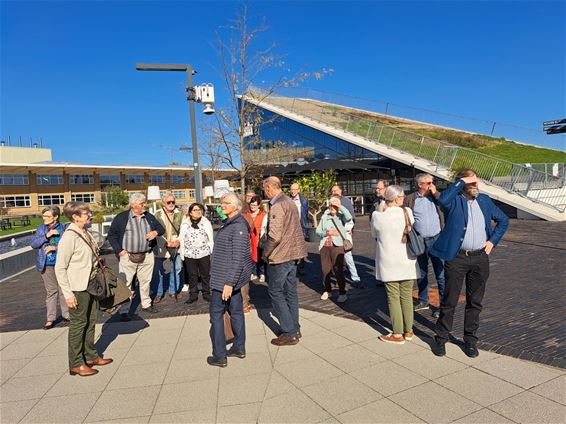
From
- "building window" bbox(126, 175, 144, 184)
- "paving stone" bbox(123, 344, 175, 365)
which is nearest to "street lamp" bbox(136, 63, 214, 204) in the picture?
"paving stone" bbox(123, 344, 175, 365)

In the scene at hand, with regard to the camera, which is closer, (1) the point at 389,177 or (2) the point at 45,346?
(2) the point at 45,346

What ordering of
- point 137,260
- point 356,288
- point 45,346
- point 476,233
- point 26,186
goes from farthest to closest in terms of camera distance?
point 26,186 < point 356,288 < point 137,260 < point 45,346 < point 476,233

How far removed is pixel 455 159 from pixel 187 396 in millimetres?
19418

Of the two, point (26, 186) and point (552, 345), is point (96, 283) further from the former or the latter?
point (26, 186)

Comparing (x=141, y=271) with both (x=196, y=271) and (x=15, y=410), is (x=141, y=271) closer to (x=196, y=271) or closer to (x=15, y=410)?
(x=196, y=271)

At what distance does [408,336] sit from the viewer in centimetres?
421

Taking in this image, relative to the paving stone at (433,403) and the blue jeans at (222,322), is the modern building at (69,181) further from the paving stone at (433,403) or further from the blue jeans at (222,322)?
the paving stone at (433,403)

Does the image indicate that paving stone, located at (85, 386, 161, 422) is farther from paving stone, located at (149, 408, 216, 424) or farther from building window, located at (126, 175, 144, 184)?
building window, located at (126, 175, 144, 184)

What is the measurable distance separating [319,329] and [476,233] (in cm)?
221

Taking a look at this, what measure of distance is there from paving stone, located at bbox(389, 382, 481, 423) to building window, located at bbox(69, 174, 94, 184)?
55.2 m

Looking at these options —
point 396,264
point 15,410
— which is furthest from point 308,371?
point 15,410

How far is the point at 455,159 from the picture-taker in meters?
19.4

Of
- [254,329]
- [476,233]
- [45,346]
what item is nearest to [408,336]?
[476,233]

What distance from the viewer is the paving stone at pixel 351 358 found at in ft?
12.0
